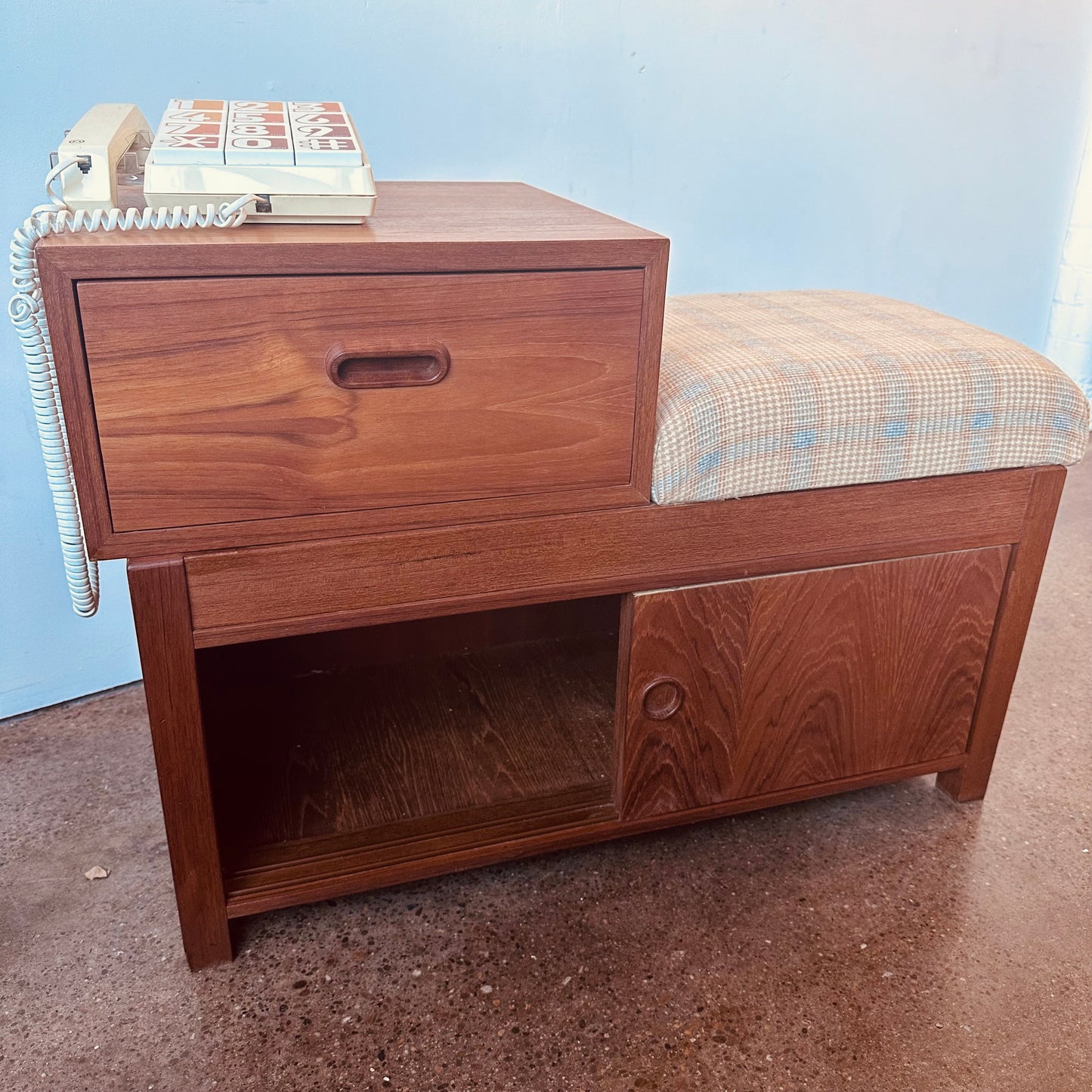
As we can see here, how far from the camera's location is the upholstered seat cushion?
0.83 meters

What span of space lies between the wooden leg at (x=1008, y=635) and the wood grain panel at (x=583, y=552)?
21 mm

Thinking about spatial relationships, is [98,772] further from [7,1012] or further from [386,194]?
→ [386,194]

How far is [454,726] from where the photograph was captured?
1.12 meters

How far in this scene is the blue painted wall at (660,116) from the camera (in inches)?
41.9

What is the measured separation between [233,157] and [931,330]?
2.19 ft

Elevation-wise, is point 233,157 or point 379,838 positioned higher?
point 233,157

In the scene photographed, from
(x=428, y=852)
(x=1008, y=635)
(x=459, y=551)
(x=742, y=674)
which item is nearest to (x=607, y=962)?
(x=428, y=852)

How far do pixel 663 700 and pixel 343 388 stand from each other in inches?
16.6

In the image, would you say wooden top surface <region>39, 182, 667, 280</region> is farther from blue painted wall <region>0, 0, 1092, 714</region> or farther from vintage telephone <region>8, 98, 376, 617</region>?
blue painted wall <region>0, 0, 1092, 714</region>

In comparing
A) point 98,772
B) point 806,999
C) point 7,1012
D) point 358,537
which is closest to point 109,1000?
point 7,1012

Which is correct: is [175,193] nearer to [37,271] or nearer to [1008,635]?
[37,271]

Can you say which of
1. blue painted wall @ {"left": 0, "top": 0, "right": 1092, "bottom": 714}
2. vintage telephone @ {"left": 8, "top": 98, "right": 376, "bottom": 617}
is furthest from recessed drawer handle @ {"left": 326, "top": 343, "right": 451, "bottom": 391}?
blue painted wall @ {"left": 0, "top": 0, "right": 1092, "bottom": 714}

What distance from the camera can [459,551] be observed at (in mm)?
808

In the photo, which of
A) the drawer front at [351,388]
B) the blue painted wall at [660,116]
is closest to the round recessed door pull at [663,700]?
the drawer front at [351,388]
